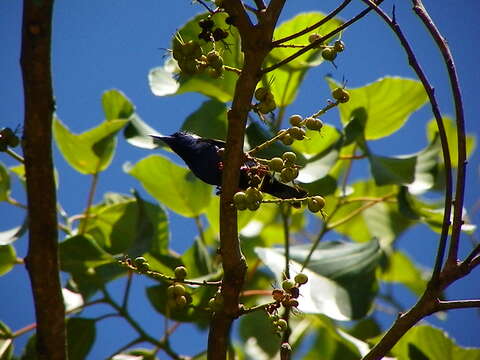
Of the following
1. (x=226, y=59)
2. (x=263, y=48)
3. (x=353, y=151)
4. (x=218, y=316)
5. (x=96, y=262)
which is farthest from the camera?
(x=353, y=151)

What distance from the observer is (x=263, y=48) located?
111 cm

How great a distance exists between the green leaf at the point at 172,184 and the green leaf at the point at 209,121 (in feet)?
0.68

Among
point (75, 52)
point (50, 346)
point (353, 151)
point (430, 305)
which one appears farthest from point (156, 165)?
point (75, 52)

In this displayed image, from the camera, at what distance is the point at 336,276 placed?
1826mm

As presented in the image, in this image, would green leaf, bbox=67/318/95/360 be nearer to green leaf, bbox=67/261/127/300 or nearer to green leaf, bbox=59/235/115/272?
green leaf, bbox=67/261/127/300

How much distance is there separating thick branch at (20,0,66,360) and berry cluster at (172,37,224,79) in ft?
0.66

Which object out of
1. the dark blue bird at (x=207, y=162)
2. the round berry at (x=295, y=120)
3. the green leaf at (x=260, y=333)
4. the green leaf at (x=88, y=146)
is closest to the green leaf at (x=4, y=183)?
the green leaf at (x=88, y=146)

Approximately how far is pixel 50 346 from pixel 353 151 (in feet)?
3.83

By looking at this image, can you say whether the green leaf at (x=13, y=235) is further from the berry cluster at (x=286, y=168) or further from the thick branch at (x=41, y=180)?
the berry cluster at (x=286, y=168)

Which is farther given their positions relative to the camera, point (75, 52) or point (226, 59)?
point (75, 52)

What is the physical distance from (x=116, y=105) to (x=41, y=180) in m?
0.98

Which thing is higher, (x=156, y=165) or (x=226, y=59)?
(x=226, y=59)

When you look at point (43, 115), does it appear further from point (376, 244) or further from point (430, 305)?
point (376, 244)

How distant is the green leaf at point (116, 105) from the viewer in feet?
6.82
